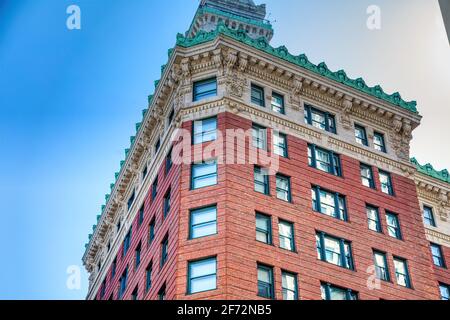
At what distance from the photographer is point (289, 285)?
140 ft

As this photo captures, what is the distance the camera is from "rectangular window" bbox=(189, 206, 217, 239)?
43.5 meters

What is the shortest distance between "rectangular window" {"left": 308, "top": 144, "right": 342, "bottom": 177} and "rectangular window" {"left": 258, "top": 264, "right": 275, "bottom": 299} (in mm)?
10108

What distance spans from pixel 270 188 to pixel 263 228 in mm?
3122

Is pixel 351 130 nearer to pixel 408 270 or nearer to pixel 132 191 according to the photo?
pixel 408 270

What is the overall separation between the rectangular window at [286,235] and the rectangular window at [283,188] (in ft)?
6.15

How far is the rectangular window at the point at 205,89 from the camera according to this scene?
168 ft

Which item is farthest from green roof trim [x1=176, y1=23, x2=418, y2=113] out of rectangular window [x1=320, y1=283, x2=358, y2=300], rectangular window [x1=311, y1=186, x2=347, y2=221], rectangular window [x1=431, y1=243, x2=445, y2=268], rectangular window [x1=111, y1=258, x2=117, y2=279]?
rectangular window [x1=111, y1=258, x2=117, y2=279]

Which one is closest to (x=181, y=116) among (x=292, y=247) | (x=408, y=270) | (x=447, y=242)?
(x=292, y=247)

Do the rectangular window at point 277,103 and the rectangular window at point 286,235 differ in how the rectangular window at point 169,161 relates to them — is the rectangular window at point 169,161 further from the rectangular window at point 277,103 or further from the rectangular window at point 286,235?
the rectangular window at point 286,235

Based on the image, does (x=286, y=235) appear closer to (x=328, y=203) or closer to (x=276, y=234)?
(x=276, y=234)

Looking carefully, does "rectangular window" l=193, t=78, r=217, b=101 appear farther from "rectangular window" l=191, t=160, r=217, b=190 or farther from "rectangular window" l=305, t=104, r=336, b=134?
"rectangular window" l=305, t=104, r=336, b=134

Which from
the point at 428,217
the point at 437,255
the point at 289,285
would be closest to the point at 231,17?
the point at 428,217
